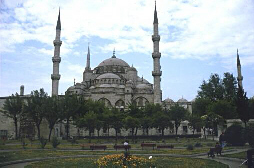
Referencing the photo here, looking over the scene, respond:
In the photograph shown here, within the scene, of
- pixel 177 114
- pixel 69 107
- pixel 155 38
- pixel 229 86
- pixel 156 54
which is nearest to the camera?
pixel 69 107

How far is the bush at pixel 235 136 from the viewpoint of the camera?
66.1ft

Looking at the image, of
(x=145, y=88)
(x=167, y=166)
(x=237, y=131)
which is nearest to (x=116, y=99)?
(x=145, y=88)

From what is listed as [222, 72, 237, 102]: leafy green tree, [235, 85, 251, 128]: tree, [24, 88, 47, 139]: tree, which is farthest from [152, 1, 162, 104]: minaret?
[235, 85, 251, 128]: tree

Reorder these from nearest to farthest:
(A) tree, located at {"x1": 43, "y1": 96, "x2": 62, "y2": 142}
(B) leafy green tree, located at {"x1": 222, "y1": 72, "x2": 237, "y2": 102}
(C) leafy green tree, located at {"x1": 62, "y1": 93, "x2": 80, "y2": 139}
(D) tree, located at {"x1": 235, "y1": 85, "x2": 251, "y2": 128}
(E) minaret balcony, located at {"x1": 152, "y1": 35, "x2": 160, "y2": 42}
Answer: (D) tree, located at {"x1": 235, "y1": 85, "x2": 251, "y2": 128}
(A) tree, located at {"x1": 43, "y1": 96, "x2": 62, "y2": 142}
(C) leafy green tree, located at {"x1": 62, "y1": 93, "x2": 80, "y2": 139}
(B) leafy green tree, located at {"x1": 222, "y1": 72, "x2": 237, "y2": 102}
(E) minaret balcony, located at {"x1": 152, "y1": 35, "x2": 160, "y2": 42}

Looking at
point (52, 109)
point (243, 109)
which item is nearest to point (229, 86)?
point (243, 109)

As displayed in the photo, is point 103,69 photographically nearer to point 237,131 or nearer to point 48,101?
point 48,101

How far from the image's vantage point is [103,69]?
65000 millimetres

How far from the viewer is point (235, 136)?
802 inches

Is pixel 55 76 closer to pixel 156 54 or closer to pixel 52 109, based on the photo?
pixel 52 109

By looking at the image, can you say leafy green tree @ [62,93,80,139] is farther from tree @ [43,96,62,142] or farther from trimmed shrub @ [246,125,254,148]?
trimmed shrub @ [246,125,254,148]

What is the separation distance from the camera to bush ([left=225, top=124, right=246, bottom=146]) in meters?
20.1

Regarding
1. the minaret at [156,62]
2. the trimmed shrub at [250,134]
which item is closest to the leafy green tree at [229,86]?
the minaret at [156,62]

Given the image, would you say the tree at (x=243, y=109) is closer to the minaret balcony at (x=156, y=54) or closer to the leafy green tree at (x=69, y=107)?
the leafy green tree at (x=69, y=107)

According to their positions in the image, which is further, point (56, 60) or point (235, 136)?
point (56, 60)
